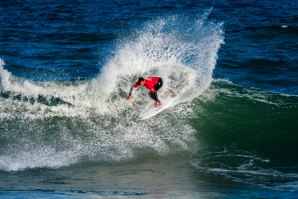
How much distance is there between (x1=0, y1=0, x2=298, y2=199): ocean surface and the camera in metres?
13.6

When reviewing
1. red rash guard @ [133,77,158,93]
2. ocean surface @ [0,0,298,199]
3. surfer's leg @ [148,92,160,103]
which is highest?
red rash guard @ [133,77,158,93]

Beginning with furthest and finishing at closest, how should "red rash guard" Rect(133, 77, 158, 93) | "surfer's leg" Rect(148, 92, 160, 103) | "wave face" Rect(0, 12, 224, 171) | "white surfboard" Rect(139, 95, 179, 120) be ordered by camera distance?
"white surfboard" Rect(139, 95, 179, 120), "surfer's leg" Rect(148, 92, 160, 103), "red rash guard" Rect(133, 77, 158, 93), "wave face" Rect(0, 12, 224, 171)

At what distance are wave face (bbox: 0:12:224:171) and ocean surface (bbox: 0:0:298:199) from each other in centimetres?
4

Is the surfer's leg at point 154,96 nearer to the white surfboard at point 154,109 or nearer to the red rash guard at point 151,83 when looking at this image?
the red rash guard at point 151,83

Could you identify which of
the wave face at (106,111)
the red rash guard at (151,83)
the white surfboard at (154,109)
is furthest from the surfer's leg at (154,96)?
the wave face at (106,111)

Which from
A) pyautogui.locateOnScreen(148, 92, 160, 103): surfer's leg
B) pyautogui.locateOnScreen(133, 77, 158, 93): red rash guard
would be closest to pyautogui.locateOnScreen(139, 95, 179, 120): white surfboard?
pyautogui.locateOnScreen(148, 92, 160, 103): surfer's leg

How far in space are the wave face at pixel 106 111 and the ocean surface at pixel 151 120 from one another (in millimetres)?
44

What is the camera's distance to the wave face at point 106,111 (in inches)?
632

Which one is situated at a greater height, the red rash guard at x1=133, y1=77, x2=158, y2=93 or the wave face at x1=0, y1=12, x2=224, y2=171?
the red rash guard at x1=133, y1=77, x2=158, y2=93

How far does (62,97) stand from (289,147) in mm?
8427

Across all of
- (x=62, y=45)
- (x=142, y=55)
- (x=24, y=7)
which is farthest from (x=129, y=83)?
(x=24, y=7)

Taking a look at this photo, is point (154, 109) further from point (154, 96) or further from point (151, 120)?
point (154, 96)

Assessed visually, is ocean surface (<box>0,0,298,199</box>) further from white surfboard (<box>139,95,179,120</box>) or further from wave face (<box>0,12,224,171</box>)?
white surfboard (<box>139,95,179,120</box>)

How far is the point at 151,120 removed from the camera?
1816 centimetres
